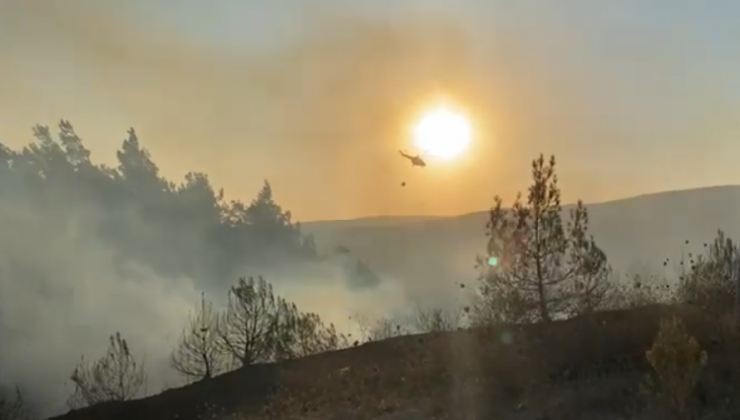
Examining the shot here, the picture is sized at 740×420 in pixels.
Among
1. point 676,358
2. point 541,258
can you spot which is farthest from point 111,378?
Result: point 676,358

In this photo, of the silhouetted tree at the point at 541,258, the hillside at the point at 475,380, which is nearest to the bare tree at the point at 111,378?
the hillside at the point at 475,380

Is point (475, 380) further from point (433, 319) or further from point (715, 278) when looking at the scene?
point (433, 319)

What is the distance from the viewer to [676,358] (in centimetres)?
930

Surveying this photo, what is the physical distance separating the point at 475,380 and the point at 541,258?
16.0ft

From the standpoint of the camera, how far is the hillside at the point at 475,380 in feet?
41.8

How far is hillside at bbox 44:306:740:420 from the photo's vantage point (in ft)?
41.8

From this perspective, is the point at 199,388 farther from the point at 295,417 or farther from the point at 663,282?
the point at 663,282

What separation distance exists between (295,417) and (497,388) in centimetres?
415

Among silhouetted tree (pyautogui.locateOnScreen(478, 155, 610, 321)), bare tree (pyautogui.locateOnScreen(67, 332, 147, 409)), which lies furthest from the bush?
bare tree (pyautogui.locateOnScreen(67, 332, 147, 409))

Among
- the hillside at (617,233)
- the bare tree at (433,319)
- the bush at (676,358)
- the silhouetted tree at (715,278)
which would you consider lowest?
the bush at (676,358)

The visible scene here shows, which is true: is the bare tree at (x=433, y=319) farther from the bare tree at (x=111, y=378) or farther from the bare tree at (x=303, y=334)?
the bare tree at (x=111, y=378)

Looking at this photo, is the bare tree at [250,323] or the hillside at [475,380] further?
the bare tree at [250,323]

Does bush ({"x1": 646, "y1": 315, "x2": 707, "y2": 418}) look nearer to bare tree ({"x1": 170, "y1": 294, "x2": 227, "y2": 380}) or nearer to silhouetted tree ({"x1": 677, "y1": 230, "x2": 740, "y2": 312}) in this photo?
silhouetted tree ({"x1": 677, "y1": 230, "x2": 740, "y2": 312})

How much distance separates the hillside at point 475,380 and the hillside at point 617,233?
12.4ft
